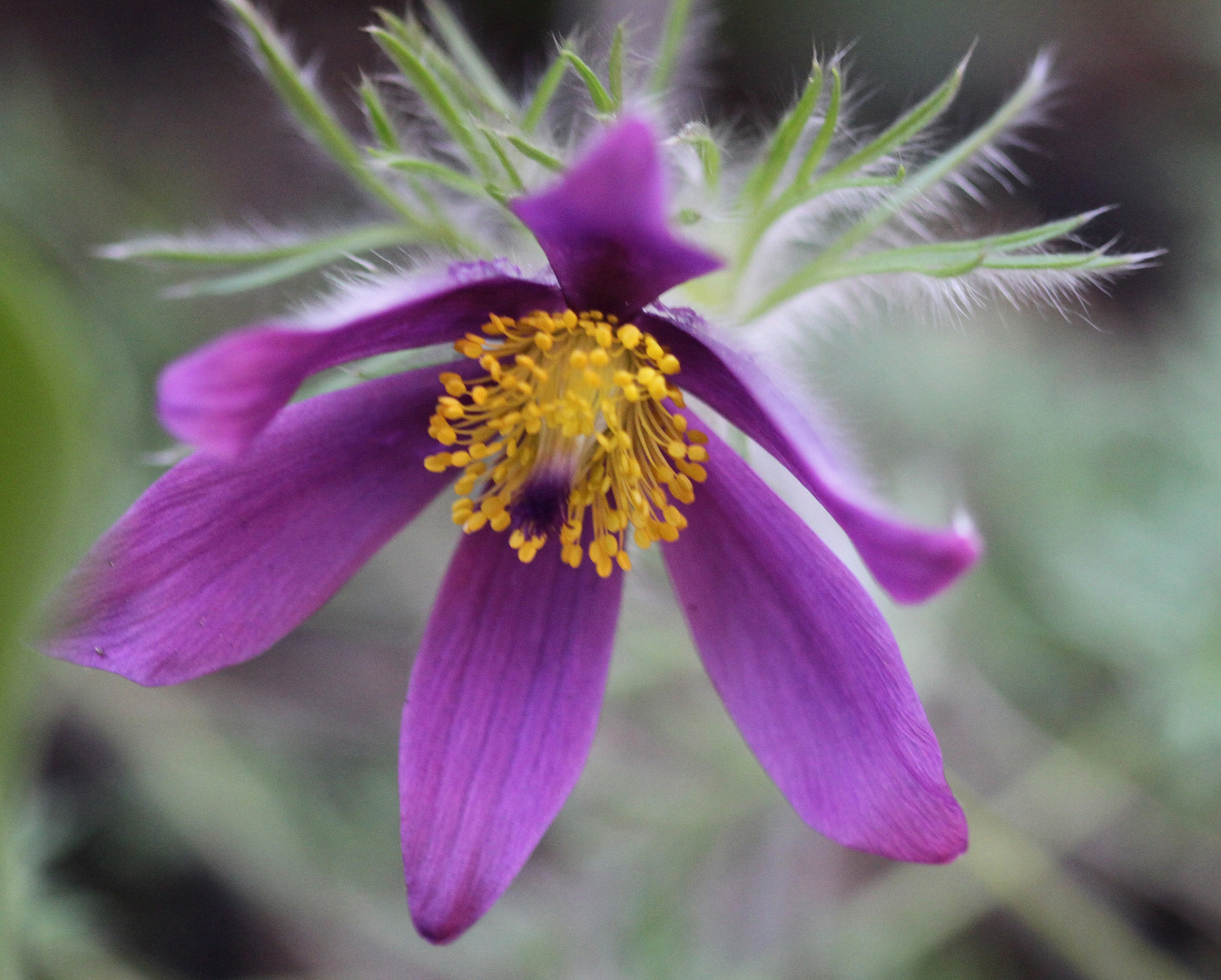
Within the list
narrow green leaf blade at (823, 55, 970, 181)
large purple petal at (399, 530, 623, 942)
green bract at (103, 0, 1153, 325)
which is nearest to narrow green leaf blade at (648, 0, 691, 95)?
green bract at (103, 0, 1153, 325)

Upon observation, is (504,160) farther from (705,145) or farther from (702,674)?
(702,674)

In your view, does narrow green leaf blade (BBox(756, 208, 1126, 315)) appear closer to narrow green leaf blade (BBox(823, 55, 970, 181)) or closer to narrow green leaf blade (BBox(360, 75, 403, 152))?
narrow green leaf blade (BBox(823, 55, 970, 181))

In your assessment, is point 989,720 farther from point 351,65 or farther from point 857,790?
Result: point 351,65

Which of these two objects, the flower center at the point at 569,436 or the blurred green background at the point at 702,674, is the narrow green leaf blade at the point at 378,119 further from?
the blurred green background at the point at 702,674

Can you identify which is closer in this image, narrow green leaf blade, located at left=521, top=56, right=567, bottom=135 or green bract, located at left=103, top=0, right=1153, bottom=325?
green bract, located at left=103, top=0, right=1153, bottom=325

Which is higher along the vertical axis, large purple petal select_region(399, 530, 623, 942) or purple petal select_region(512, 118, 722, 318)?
purple petal select_region(512, 118, 722, 318)

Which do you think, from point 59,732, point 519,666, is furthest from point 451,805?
point 59,732

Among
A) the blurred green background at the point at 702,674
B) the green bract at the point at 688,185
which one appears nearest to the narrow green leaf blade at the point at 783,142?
the green bract at the point at 688,185
